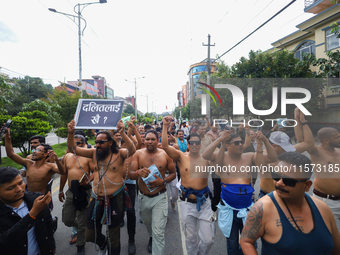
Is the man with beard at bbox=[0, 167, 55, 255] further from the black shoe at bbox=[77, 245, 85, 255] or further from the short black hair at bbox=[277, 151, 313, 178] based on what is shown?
the short black hair at bbox=[277, 151, 313, 178]

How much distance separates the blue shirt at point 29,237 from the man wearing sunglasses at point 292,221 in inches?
83.7

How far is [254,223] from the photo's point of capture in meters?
1.61

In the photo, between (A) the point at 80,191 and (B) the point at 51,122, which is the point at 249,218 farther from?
(B) the point at 51,122

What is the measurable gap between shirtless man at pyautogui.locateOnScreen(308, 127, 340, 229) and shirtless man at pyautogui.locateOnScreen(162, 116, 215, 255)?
5.64 feet

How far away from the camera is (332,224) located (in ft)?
5.15

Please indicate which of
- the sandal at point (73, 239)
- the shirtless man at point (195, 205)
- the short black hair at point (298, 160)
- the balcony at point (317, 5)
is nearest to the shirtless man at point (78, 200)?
the sandal at point (73, 239)

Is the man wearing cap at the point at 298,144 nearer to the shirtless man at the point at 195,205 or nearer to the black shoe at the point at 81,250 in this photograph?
the shirtless man at the point at 195,205

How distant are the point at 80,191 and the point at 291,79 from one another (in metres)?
15.6

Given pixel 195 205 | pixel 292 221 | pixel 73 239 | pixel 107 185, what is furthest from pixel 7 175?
pixel 292 221

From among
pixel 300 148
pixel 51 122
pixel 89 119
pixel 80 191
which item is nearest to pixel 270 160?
pixel 300 148

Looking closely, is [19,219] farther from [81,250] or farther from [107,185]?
[81,250]

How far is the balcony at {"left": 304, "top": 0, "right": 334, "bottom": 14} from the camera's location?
1742cm

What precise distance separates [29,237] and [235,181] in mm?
2586

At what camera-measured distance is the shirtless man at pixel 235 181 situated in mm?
2752
